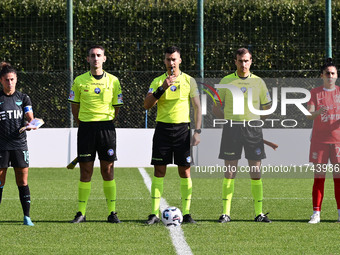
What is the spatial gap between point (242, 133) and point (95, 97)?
1.85 metres

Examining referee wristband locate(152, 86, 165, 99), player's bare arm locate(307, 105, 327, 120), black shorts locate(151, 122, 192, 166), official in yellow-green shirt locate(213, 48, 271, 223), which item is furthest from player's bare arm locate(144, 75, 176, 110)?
player's bare arm locate(307, 105, 327, 120)

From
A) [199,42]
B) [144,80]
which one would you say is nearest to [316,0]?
[199,42]

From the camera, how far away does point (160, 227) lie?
860 centimetres

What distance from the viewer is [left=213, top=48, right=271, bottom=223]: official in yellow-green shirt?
9.05 m

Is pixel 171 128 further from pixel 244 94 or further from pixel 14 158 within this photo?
pixel 14 158

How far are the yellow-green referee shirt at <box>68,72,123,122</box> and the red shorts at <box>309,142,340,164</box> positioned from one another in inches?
99.3

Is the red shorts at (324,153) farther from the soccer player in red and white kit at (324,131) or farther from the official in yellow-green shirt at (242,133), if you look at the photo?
the official in yellow-green shirt at (242,133)

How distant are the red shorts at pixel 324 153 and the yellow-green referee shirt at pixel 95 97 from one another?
8.28ft

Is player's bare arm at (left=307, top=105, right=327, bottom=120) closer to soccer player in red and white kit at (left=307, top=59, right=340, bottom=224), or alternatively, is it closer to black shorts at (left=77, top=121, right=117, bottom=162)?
soccer player in red and white kit at (left=307, top=59, right=340, bottom=224)

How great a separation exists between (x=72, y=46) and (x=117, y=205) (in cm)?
734

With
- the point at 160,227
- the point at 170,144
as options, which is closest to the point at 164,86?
the point at 170,144

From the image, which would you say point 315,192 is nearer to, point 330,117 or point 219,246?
point 330,117

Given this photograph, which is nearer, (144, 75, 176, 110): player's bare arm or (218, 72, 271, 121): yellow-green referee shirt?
(144, 75, 176, 110): player's bare arm

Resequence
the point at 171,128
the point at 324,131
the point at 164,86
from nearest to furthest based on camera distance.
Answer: the point at 164,86 < the point at 171,128 < the point at 324,131
